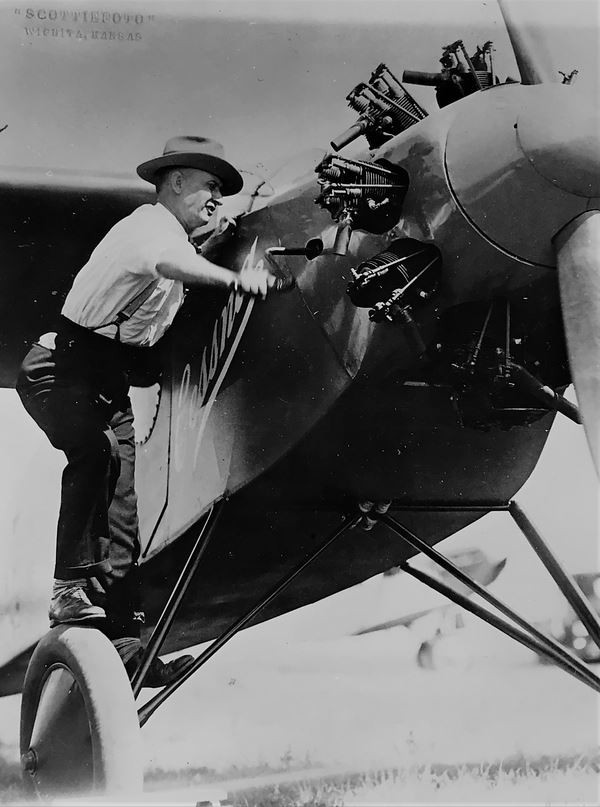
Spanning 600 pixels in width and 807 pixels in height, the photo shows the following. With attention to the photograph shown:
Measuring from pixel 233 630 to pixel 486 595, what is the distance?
0.91 m

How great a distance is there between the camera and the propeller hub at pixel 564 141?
2016mm

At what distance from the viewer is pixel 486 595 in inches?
127

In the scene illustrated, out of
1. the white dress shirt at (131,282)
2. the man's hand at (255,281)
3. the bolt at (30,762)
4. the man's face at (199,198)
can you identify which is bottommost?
the bolt at (30,762)

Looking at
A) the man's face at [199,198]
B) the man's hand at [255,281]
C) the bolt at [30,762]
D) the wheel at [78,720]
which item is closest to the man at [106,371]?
the man's face at [199,198]

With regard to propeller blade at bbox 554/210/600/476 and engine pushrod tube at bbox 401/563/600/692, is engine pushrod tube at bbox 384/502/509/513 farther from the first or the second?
propeller blade at bbox 554/210/600/476

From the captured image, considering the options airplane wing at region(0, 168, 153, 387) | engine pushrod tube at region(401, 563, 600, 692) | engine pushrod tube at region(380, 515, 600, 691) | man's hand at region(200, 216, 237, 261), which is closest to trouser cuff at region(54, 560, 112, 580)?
airplane wing at region(0, 168, 153, 387)

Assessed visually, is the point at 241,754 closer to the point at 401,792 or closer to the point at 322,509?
the point at 401,792

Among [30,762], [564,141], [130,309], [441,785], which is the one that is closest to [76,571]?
[30,762]

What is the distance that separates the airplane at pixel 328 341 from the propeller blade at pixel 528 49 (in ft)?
0.04

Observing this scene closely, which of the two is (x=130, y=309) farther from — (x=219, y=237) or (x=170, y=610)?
(x=170, y=610)

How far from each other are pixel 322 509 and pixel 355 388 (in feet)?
2.00

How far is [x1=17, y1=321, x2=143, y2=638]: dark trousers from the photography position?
3.01m

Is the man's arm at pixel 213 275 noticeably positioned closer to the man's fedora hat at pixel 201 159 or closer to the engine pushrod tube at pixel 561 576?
the man's fedora hat at pixel 201 159

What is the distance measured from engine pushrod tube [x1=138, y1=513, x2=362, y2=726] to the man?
182mm
